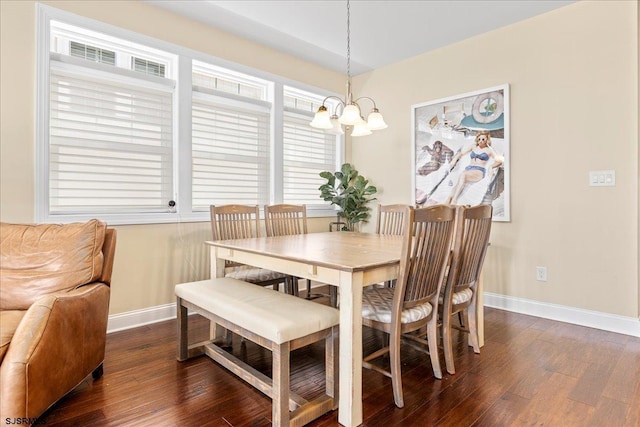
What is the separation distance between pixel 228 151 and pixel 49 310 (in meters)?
2.38

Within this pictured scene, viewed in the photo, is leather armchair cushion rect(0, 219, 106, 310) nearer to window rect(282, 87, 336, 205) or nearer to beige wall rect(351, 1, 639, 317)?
window rect(282, 87, 336, 205)

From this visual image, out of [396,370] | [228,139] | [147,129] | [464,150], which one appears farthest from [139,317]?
[464,150]

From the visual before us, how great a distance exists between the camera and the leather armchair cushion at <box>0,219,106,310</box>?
186 centimetres

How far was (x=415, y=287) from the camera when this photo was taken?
1830 millimetres

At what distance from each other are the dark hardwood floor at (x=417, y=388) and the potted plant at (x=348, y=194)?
6.65 feet

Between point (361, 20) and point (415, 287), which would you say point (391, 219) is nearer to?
point (415, 287)

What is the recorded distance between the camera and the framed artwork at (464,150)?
11.3 ft

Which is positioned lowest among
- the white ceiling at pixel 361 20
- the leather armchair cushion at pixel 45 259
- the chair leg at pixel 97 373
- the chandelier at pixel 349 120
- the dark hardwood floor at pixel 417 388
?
the dark hardwood floor at pixel 417 388

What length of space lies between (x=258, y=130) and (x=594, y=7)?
A: 10.8ft

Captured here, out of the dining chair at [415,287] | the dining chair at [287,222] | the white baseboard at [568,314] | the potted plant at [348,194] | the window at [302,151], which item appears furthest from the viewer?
the potted plant at [348,194]

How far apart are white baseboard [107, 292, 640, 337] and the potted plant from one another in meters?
1.89

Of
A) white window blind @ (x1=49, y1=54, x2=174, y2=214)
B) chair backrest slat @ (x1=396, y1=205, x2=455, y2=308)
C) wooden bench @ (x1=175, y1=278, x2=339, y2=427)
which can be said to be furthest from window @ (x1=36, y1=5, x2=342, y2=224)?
chair backrest slat @ (x1=396, y1=205, x2=455, y2=308)

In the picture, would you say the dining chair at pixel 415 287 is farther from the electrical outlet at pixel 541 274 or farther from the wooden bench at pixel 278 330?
the electrical outlet at pixel 541 274

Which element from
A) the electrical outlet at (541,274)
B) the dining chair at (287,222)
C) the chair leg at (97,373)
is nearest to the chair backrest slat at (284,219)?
the dining chair at (287,222)
